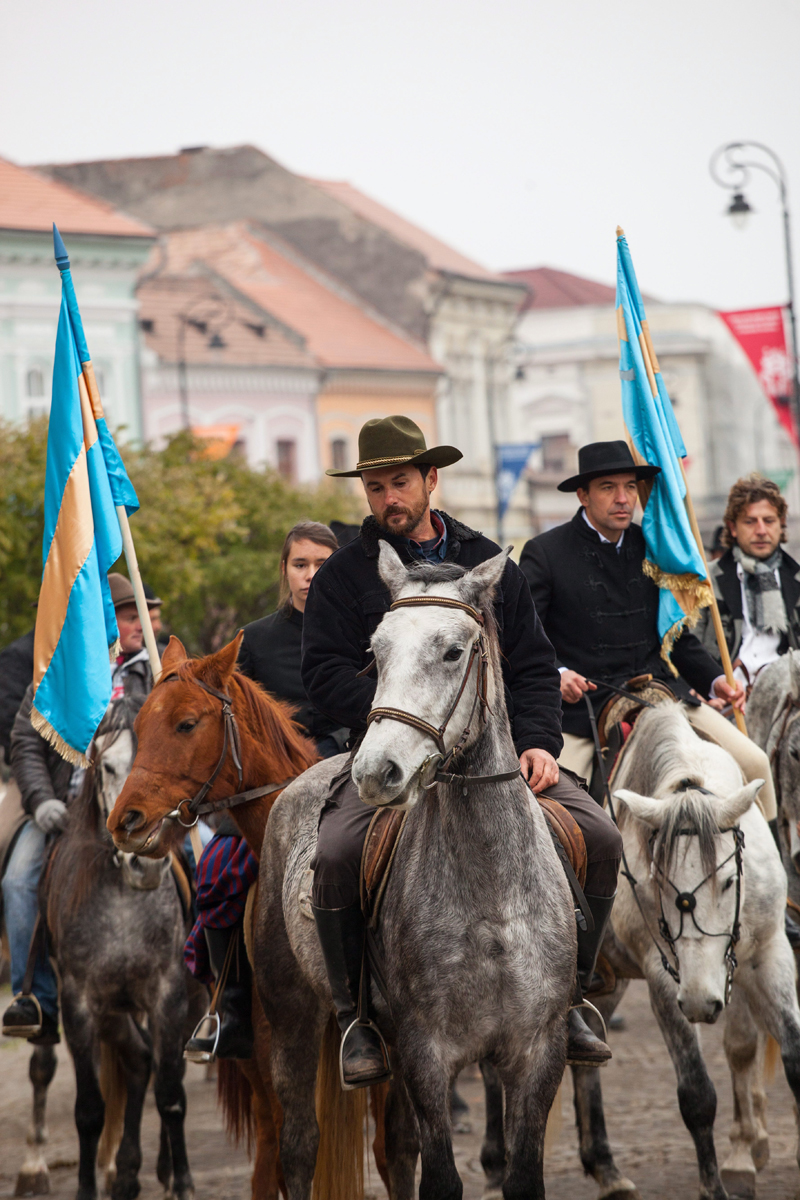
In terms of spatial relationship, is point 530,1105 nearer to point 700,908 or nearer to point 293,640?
point 700,908

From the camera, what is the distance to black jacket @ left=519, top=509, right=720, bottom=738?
7.37 meters

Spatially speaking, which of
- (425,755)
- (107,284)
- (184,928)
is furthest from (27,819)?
(107,284)

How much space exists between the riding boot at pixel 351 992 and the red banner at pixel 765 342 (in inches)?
761

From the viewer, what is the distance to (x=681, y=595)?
24.5 feet

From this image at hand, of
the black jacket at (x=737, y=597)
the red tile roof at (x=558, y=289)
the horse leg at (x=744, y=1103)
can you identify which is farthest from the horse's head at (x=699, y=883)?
the red tile roof at (x=558, y=289)

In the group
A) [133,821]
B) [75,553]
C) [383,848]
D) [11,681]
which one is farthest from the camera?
[11,681]

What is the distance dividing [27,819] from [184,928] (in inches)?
54.3

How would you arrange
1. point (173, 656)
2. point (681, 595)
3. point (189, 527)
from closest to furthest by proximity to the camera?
1. point (173, 656)
2. point (681, 595)
3. point (189, 527)

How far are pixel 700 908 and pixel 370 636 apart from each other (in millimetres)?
2055

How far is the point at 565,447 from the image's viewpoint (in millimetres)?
60875

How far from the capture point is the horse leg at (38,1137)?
8062 millimetres

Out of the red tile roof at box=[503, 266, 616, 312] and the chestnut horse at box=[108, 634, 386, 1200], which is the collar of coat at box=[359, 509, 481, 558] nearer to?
the chestnut horse at box=[108, 634, 386, 1200]

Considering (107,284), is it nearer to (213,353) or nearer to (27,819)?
(213,353)

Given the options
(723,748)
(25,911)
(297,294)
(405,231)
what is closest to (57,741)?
(25,911)
